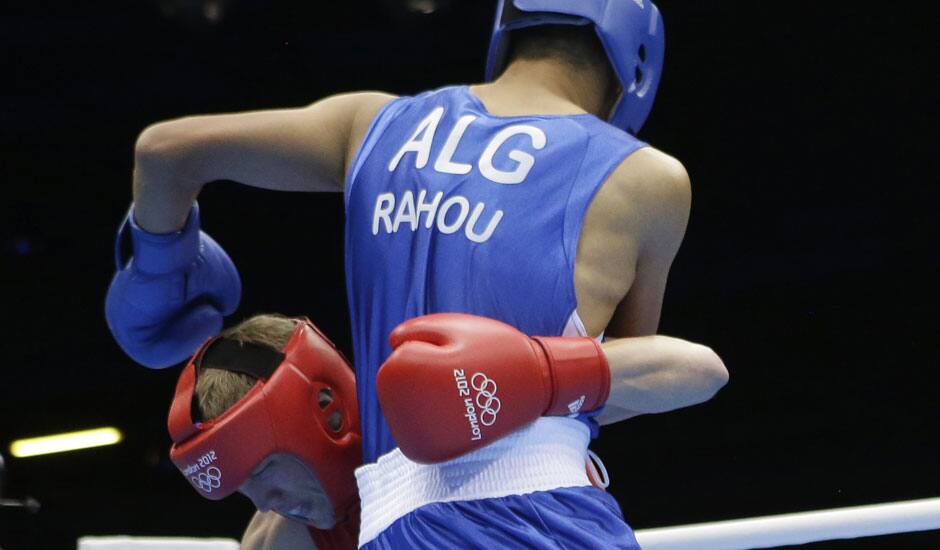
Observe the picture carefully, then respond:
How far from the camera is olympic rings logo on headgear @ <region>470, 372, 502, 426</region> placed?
124cm

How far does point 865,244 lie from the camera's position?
527 cm

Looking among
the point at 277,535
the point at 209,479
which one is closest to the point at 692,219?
the point at 277,535

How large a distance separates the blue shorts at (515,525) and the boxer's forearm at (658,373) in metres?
0.13

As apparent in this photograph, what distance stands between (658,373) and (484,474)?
0.76ft

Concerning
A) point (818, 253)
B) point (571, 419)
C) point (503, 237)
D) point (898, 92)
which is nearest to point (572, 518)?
point (571, 419)

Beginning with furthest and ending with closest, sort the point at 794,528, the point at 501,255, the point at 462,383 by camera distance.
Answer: the point at 794,528
the point at 501,255
the point at 462,383

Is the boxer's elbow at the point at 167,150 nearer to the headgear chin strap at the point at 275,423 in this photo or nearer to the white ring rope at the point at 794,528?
the headgear chin strap at the point at 275,423

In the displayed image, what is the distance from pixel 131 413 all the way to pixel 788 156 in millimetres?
3508

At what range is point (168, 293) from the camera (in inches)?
67.7

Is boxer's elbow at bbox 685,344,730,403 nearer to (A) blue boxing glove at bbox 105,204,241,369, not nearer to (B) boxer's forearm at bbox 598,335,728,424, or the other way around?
(B) boxer's forearm at bbox 598,335,728,424

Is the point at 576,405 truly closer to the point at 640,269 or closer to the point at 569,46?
the point at 640,269

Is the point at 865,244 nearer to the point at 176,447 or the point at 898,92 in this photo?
the point at 898,92

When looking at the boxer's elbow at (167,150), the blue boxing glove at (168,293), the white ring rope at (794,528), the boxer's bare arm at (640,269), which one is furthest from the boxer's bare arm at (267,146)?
the white ring rope at (794,528)

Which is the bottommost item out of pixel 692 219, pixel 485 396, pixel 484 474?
pixel 692 219
